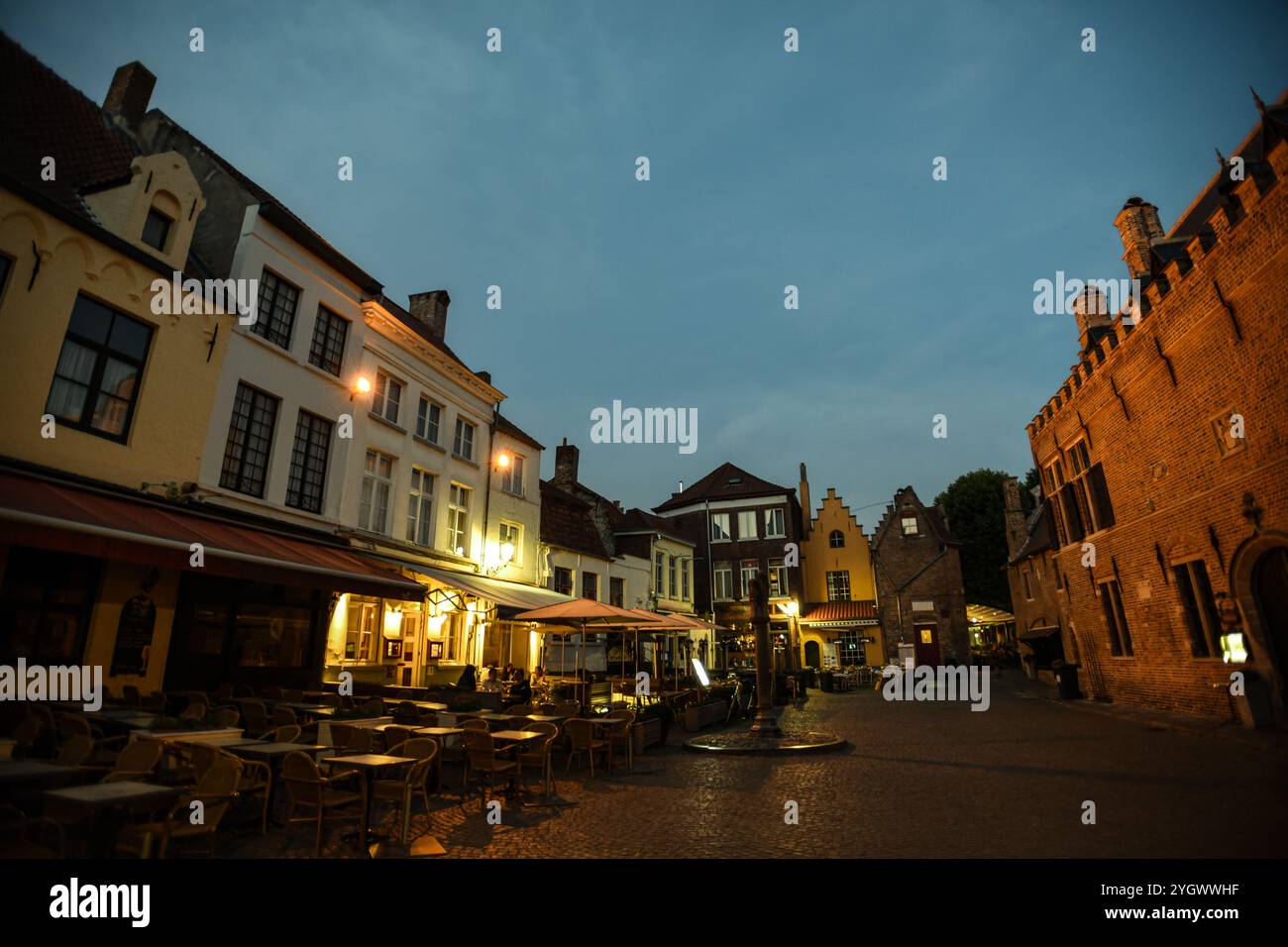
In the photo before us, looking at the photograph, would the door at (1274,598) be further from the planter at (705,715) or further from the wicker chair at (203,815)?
the wicker chair at (203,815)

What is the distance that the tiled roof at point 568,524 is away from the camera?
78.1 ft

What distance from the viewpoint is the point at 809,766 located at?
9.91 metres

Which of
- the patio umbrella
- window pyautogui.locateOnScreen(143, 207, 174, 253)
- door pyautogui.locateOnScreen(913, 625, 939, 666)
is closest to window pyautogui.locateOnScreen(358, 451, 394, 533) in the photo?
the patio umbrella

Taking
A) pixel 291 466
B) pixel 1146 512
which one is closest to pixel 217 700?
pixel 291 466

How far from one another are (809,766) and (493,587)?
1069cm

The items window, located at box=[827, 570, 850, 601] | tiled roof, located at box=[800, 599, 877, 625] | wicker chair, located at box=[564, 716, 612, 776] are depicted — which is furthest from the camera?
window, located at box=[827, 570, 850, 601]

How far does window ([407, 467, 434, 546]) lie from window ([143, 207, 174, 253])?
25.3 feet

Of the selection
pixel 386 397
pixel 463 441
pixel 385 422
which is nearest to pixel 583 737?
pixel 385 422

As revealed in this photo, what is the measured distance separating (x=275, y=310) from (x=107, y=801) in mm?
12718

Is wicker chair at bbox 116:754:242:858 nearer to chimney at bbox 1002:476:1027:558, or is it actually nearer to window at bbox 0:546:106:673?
window at bbox 0:546:106:673

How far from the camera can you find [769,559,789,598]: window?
3569cm

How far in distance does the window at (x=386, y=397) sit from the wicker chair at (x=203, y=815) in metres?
12.4

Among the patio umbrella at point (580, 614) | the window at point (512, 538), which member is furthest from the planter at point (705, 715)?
the window at point (512, 538)
